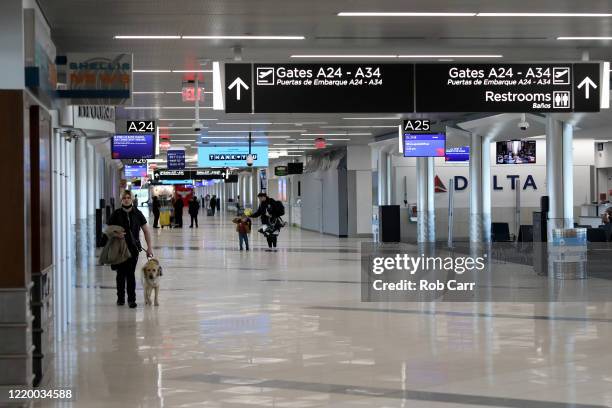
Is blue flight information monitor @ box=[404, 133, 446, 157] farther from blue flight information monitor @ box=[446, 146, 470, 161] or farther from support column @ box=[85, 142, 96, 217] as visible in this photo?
support column @ box=[85, 142, 96, 217]

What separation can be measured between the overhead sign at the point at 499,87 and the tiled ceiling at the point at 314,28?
347 mm

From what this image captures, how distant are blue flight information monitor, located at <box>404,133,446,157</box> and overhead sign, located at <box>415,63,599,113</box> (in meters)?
12.4

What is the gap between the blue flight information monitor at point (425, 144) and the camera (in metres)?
24.5

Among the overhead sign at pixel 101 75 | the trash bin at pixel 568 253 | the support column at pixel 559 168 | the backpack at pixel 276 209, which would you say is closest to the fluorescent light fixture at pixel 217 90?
the overhead sign at pixel 101 75

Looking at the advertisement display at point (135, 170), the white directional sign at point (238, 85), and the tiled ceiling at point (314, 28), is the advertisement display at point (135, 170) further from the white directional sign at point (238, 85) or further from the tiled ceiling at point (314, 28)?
the white directional sign at point (238, 85)

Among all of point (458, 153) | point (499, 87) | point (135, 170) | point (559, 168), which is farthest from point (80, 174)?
point (135, 170)

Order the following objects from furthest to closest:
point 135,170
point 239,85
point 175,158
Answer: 1. point 135,170
2. point 175,158
3. point 239,85

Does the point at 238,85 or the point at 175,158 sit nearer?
the point at 238,85

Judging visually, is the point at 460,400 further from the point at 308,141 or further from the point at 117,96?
the point at 308,141

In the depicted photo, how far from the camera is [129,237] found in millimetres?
13859

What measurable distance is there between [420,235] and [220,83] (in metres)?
19.3

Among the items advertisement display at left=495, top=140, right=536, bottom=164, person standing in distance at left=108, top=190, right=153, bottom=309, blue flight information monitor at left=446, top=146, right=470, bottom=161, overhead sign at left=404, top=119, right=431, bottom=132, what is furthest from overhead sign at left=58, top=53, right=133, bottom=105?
advertisement display at left=495, top=140, right=536, bottom=164

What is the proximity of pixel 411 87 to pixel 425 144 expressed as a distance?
1305 centimetres

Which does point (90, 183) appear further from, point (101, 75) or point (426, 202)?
point (101, 75)
